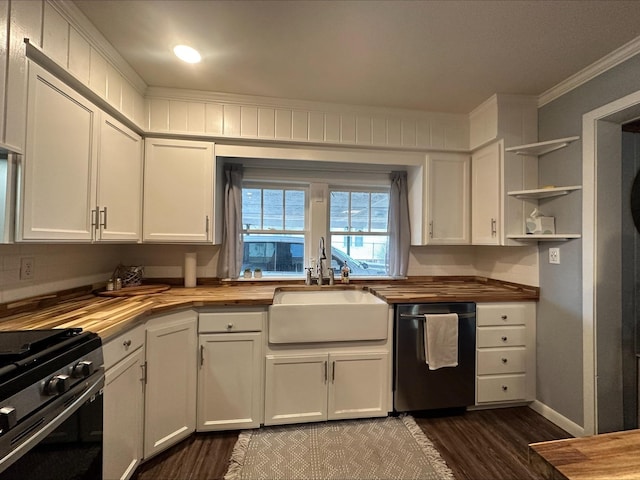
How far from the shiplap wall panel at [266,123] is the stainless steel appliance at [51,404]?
5.70 ft

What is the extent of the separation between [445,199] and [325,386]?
185 centimetres

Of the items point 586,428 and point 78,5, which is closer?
point 78,5

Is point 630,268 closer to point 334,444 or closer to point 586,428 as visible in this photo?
point 586,428

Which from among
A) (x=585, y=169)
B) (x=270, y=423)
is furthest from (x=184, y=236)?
(x=585, y=169)

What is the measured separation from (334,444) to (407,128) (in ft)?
8.07

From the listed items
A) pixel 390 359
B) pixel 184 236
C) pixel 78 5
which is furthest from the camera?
pixel 184 236

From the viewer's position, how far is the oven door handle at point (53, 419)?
31.5 inches

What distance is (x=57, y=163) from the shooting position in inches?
54.1

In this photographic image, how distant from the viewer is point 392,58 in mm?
1774

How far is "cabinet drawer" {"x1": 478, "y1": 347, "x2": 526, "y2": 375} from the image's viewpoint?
85.2 inches

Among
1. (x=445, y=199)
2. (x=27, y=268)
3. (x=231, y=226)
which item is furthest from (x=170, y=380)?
(x=445, y=199)

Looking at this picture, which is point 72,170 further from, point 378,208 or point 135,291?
point 378,208

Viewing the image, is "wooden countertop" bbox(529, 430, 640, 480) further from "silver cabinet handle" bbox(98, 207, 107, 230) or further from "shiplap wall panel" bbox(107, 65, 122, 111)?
"shiplap wall panel" bbox(107, 65, 122, 111)

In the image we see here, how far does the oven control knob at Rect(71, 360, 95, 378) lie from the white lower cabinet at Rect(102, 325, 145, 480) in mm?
221
